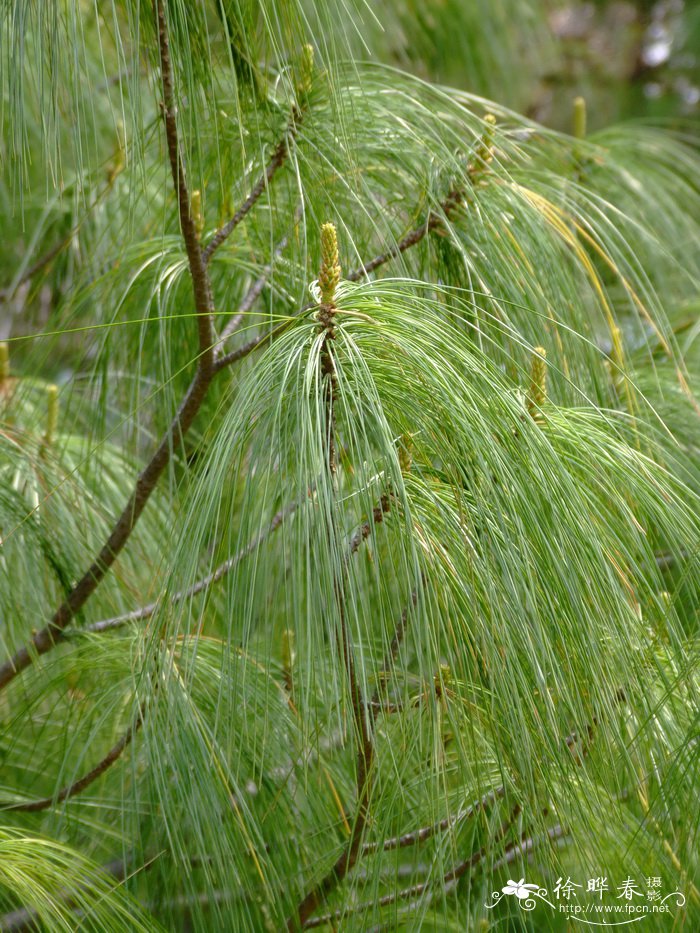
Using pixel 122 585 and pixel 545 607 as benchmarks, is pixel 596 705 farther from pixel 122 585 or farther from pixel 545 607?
pixel 122 585

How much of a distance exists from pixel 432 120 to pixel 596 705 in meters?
0.44

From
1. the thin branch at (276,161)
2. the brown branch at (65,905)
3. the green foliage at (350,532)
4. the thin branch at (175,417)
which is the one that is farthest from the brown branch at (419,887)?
the thin branch at (276,161)

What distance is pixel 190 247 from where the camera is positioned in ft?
2.01

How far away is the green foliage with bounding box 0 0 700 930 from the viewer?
0.48 meters

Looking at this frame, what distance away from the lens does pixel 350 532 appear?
0.48m

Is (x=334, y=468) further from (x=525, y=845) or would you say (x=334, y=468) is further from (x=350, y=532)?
(x=525, y=845)

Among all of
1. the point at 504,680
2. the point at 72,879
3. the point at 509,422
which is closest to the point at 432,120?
the point at 509,422

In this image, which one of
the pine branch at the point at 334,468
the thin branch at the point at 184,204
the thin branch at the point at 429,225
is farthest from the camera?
the thin branch at the point at 429,225

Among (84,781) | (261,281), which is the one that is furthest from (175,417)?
(84,781)

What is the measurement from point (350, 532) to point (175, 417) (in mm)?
207

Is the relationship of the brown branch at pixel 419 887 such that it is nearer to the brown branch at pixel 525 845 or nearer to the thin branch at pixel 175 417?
the brown branch at pixel 525 845

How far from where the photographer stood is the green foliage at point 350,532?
48 cm

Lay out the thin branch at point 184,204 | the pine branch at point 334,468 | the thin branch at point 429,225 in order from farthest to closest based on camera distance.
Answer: the thin branch at point 429,225 < the thin branch at point 184,204 < the pine branch at point 334,468

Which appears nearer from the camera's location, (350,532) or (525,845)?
(350,532)
